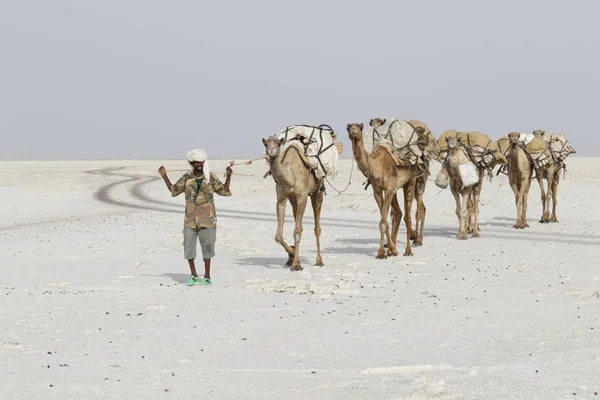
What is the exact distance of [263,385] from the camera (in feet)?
23.8

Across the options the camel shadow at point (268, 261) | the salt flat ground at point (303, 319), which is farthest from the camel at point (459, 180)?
the camel shadow at point (268, 261)

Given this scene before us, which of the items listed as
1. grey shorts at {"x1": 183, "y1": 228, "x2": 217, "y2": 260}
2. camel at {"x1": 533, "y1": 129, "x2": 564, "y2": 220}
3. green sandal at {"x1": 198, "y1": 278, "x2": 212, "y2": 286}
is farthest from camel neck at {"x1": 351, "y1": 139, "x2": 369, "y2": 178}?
camel at {"x1": 533, "y1": 129, "x2": 564, "y2": 220}

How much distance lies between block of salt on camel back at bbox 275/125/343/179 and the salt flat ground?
1832 mm

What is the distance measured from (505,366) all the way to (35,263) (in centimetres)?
1093

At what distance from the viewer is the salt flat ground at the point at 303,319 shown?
726cm

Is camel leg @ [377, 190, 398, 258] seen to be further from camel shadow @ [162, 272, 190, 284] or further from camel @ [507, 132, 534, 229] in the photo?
camel @ [507, 132, 534, 229]

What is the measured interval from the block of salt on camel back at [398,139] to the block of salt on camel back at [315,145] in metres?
1.94

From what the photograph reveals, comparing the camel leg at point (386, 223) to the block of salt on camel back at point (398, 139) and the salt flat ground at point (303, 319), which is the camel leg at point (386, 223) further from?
the block of salt on camel back at point (398, 139)

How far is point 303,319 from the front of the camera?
10250mm

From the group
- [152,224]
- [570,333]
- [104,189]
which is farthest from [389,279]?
[104,189]

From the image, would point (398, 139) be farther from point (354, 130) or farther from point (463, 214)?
point (463, 214)

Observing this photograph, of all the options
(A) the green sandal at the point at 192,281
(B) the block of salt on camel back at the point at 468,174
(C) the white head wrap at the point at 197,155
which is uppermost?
(C) the white head wrap at the point at 197,155

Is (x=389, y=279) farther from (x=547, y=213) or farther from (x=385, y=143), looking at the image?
(x=547, y=213)

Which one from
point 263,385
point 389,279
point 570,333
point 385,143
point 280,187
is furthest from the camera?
point 385,143
